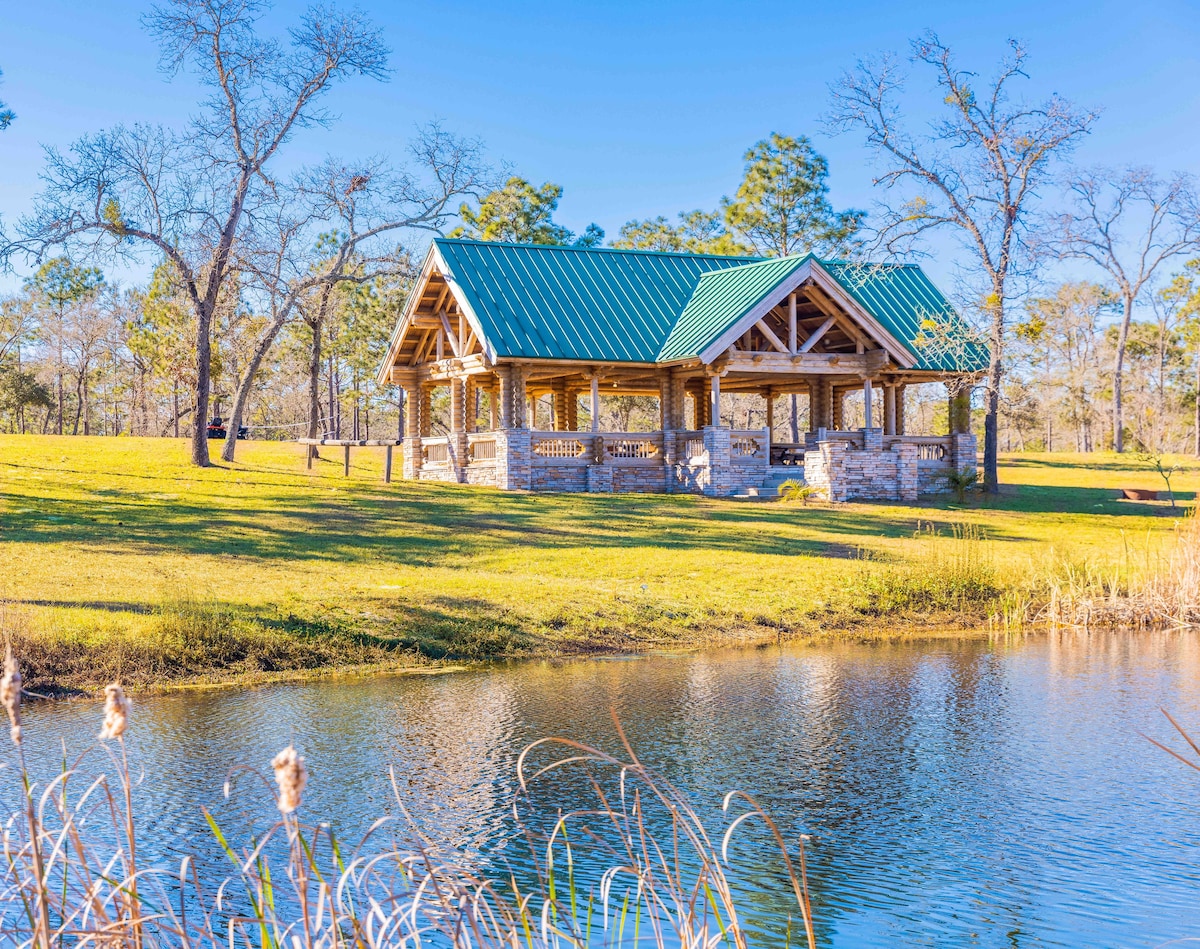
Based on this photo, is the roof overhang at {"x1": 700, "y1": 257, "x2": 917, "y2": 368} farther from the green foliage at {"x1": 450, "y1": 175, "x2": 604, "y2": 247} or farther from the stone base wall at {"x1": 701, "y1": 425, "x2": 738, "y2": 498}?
the green foliage at {"x1": 450, "y1": 175, "x2": 604, "y2": 247}

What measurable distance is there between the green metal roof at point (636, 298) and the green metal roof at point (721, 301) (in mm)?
49

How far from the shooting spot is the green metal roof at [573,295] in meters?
28.9

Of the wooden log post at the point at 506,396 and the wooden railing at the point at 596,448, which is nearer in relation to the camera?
the wooden log post at the point at 506,396

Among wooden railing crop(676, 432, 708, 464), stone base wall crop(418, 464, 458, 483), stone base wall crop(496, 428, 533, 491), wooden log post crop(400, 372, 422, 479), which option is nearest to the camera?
stone base wall crop(496, 428, 533, 491)

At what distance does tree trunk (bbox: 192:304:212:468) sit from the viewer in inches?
1167

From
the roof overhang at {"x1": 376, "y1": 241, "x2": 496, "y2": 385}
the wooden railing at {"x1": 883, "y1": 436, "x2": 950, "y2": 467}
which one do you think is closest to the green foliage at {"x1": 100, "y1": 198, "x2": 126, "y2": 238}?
the roof overhang at {"x1": 376, "y1": 241, "x2": 496, "y2": 385}

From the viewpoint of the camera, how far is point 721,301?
3055 centimetres

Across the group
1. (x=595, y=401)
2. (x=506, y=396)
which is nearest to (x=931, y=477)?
(x=595, y=401)

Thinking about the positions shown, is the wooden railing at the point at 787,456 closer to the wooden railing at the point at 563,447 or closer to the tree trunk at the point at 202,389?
the wooden railing at the point at 563,447

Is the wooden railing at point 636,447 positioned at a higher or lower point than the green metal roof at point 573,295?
lower

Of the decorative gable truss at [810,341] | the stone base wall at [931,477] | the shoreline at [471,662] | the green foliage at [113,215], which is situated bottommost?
the shoreline at [471,662]

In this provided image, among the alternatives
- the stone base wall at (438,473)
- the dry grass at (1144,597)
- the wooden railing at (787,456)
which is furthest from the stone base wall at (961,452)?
the dry grass at (1144,597)

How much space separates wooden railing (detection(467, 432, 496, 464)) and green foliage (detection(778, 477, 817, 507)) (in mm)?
7383

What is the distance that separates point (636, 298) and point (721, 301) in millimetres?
2490
